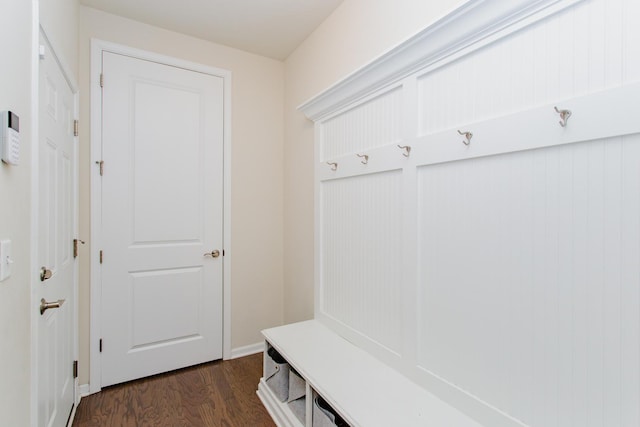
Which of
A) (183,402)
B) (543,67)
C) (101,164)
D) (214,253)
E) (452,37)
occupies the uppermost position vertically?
(452,37)

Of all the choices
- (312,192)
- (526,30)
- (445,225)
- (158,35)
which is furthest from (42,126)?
(526,30)

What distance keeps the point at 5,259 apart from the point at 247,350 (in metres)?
2.11

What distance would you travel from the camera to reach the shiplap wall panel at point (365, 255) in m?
1.60

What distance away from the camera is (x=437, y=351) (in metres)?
1.37

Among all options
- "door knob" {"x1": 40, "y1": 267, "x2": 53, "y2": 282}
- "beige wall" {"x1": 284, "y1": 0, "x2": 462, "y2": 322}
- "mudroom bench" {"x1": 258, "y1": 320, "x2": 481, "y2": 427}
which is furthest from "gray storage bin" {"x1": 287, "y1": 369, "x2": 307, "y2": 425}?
"door knob" {"x1": 40, "y1": 267, "x2": 53, "y2": 282}

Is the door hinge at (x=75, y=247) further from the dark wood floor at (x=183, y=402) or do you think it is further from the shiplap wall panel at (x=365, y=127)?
the shiplap wall panel at (x=365, y=127)

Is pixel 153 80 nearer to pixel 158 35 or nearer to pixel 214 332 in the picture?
pixel 158 35

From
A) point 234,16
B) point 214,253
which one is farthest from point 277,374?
point 234,16

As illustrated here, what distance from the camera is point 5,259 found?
911mm

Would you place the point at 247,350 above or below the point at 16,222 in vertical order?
below

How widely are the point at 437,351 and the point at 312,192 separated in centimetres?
141

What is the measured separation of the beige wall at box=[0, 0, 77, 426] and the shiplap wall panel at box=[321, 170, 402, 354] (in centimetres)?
146

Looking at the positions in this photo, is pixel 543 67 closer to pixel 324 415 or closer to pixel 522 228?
pixel 522 228

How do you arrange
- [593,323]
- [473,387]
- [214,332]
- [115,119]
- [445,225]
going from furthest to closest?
[214,332]
[115,119]
[445,225]
[473,387]
[593,323]
